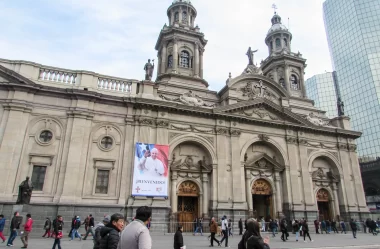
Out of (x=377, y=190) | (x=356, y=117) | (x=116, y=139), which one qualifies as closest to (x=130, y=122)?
(x=116, y=139)

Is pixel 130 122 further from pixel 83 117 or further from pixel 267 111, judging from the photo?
pixel 267 111

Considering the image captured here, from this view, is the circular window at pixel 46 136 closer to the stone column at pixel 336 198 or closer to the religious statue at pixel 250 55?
the religious statue at pixel 250 55

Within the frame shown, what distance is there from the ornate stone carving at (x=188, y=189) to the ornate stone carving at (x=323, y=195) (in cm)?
1466

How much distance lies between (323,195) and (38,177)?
1124 inches

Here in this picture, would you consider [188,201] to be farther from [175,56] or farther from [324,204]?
[175,56]

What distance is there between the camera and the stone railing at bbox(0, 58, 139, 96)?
2275cm

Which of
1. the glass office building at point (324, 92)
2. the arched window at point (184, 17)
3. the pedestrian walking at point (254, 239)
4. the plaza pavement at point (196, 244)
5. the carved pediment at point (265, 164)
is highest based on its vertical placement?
the glass office building at point (324, 92)

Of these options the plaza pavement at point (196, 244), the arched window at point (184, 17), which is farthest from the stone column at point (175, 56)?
the plaza pavement at point (196, 244)

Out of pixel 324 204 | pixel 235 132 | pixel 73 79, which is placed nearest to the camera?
pixel 73 79

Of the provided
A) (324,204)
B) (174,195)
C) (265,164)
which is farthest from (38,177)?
(324,204)

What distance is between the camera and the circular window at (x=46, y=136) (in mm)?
21875

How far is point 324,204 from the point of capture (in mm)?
31078

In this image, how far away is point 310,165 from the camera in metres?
29.9

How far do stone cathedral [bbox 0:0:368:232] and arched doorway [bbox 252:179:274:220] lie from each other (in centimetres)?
10
